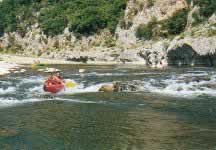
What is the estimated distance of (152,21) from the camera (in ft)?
317

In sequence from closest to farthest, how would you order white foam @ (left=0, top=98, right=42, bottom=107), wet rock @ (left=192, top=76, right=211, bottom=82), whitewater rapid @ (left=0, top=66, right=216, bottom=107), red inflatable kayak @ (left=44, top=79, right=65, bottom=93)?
white foam @ (left=0, top=98, right=42, bottom=107) < whitewater rapid @ (left=0, top=66, right=216, bottom=107) < red inflatable kayak @ (left=44, top=79, right=65, bottom=93) < wet rock @ (left=192, top=76, right=211, bottom=82)

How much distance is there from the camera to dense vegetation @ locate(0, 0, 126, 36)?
354ft

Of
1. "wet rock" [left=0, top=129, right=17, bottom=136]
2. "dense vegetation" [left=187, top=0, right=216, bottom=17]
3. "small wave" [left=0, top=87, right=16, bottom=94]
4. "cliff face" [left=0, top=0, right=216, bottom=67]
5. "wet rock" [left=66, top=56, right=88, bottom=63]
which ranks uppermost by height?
"dense vegetation" [left=187, top=0, right=216, bottom=17]

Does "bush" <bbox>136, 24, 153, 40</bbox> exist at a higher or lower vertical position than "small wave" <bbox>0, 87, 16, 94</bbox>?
higher

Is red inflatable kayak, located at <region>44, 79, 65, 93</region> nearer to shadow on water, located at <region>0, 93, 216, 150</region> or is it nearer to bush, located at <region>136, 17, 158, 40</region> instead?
shadow on water, located at <region>0, 93, 216, 150</region>

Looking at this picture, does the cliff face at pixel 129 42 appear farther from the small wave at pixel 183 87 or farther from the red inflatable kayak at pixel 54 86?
the red inflatable kayak at pixel 54 86

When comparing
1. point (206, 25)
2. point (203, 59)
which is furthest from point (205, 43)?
point (206, 25)

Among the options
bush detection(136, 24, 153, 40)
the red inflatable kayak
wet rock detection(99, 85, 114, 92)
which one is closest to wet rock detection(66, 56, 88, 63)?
bush detection(136, 24, 153, 40)

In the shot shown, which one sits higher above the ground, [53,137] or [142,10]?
[142,10]

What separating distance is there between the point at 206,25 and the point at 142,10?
24.4m

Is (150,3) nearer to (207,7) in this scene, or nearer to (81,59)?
(207,7)

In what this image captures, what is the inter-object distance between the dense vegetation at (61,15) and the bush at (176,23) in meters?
15.8

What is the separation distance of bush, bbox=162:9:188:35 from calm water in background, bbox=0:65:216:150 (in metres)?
44.6

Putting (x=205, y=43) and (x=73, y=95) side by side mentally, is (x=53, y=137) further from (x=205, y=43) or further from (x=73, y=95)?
(x=205, y=43)
